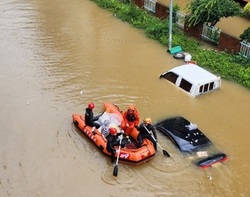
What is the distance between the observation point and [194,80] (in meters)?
15.2

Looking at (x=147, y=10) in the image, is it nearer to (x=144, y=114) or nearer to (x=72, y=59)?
(x=72, y=59)

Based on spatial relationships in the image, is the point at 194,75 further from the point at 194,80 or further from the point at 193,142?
the point at 193,142

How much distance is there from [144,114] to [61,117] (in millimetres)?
2899

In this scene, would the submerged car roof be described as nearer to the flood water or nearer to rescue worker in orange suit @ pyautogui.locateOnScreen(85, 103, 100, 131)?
the flood water

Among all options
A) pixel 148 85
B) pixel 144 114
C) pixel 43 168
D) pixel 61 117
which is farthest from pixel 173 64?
pixel 43 168

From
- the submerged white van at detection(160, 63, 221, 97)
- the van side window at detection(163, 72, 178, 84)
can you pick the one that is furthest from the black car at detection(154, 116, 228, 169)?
the van side window at detection(163, 72, 178, 84)

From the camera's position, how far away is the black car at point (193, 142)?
12344mm

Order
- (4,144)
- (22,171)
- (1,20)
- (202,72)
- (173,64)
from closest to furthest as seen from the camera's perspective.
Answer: (22,171) → (4,144) → (202,72) → (173,64) → (1,20)

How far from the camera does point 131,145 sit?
12.7m

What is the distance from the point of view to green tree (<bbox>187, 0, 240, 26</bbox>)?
60.8 ft

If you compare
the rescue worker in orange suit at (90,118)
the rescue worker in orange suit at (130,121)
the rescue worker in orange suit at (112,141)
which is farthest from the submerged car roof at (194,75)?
the rescue worker in orange suit at (112,141)

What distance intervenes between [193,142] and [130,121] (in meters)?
2.03

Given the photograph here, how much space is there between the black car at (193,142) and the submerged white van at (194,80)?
88.3 inches

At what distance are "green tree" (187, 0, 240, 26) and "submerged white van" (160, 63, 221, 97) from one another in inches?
154
